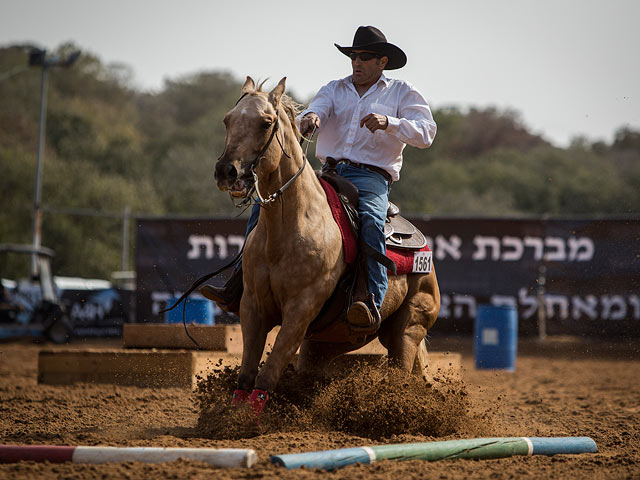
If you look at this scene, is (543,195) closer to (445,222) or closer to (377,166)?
(445,222)

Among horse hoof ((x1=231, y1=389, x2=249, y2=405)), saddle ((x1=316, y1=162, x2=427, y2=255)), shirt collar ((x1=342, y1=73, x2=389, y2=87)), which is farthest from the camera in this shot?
shirt collar ((x1=342, y1=73, x2=389, y2=87))

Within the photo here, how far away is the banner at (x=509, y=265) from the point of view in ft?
48.6

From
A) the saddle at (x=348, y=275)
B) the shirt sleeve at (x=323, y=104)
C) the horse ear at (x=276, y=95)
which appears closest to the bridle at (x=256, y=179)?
the horse ear at (x=276, y=95)

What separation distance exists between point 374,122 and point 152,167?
43125 mm

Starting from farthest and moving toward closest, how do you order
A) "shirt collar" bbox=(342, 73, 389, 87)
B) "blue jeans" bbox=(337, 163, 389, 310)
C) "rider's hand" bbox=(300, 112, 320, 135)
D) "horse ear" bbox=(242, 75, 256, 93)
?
1. "shirt collar" bbox=(342, 73, 389, 87)
2. "rider's hand" bbox=(300, 112, 320, 135)
3. "blue jeans" bbox=(337, 163, 389, 310)
4. "horse ear" bbox=(242, 75, 256, 93)

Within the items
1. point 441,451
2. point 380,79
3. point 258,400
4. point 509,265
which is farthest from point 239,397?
point 509,265

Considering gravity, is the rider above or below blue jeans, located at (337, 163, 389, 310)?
above

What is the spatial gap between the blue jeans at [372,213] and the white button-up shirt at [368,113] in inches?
5.4

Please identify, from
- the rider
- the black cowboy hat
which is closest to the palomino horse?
the rider

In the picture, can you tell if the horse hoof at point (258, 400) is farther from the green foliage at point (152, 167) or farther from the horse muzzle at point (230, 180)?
the green foliage at point (152, 167)

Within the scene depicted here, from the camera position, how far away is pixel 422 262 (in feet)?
21.2

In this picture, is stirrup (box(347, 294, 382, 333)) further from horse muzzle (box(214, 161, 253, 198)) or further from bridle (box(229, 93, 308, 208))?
horse muzzle (box(214, 161, 253, 198))

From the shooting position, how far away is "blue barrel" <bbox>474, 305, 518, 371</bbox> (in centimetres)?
1247

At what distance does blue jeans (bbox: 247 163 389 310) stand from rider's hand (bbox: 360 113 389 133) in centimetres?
52
